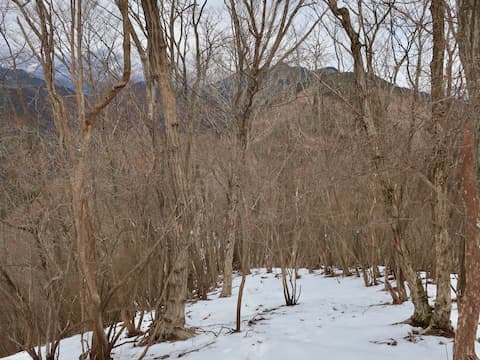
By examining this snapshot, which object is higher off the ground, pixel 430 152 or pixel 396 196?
pixel 430 152

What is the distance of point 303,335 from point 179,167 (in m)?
2.72

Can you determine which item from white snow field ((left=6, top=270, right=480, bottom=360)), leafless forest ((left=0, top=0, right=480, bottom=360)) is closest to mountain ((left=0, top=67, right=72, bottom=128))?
leafless forest ((left=0, top=0, right=480, bottom=360))

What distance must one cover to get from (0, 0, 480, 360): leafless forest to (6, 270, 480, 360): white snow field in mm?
342

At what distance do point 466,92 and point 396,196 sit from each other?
2.14 meters

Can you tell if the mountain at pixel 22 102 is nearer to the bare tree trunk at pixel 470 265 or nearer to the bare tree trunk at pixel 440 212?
the bare tree trunk at pixel 440 212

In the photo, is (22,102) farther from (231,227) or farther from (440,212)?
(440,212)

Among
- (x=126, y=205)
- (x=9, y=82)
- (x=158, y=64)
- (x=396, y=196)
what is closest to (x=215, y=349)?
(x=126, y=205)

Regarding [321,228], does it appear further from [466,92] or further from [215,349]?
[466,92]

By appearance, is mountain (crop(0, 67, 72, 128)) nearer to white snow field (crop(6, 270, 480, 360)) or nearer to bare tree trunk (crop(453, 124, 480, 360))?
white snow field (crop(6, 270, 480, 360))

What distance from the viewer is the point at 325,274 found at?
43.2 feet

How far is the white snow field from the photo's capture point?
4.20 m

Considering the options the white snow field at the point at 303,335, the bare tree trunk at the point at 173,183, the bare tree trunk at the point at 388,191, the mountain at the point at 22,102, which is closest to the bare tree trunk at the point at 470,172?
the white snow field at the point at 303,335

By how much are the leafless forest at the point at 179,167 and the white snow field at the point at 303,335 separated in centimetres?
34

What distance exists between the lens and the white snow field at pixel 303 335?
420 cm
